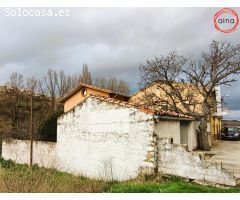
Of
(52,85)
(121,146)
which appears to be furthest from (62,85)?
(121,146)

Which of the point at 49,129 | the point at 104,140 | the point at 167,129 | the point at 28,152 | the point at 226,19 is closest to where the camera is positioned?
the point at 226,19

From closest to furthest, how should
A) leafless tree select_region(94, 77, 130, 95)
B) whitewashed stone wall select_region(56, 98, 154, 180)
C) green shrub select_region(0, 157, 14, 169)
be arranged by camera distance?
1. whitewashed stone wall select_region(56, 98, 154, 180)
2. green shrub select_region(0, 157, 14, 169)
3. leafless tree select_region(94, 77, 130, 95)

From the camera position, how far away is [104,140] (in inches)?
472

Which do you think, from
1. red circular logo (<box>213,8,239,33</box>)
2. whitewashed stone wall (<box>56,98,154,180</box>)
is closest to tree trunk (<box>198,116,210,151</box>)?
whitewashed stone wall (<box>56,98,154,180</box>)

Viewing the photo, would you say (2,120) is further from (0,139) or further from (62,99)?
(62,99)

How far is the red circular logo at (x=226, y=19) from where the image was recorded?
7.79 m

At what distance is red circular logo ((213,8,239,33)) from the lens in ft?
25.6

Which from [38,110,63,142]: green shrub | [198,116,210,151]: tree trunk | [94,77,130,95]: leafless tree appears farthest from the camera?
[94,77,130,95]: leafless tree

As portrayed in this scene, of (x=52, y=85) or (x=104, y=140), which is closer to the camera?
(x=104, y=140)

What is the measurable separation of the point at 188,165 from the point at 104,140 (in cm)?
405

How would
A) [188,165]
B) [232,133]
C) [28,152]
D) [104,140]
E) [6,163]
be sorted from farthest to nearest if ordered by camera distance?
[232,133], [6,163], [28,152], [104,140], [188,165]

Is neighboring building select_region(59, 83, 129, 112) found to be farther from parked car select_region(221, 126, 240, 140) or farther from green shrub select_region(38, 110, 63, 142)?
parked car select_region(221, 126, 240, 140)

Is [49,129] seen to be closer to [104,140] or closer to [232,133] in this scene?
[104,140]

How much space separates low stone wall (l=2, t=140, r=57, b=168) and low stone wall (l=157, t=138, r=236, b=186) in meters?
6.40
